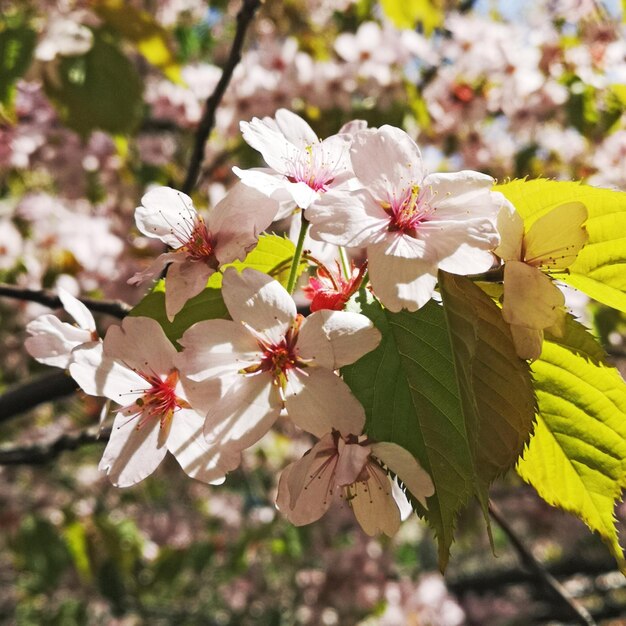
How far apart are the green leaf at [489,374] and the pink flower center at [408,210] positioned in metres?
0.05

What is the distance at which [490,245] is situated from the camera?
511 mm

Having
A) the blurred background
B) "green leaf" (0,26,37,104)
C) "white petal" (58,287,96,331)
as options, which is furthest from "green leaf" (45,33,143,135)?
"white petal" (58,287,96,331)

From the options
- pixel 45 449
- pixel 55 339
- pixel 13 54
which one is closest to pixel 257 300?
pixel 55 339

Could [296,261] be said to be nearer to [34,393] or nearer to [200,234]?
[200,234]

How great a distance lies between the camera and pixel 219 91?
3.86 feet

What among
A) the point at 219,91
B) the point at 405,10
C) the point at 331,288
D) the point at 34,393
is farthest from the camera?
the point at 405,10

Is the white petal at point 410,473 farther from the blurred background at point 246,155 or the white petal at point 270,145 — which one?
the blurred background at point 246,155

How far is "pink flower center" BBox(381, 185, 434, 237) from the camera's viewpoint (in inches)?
21.4

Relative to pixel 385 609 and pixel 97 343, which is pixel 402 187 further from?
pixel 385 609

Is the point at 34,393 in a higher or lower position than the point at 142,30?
lower

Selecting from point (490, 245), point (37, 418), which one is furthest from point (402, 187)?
point (37, 418)

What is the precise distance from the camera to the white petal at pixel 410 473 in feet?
1.68

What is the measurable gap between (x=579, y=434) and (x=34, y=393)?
807 mm

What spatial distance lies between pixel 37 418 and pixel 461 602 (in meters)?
2.39
